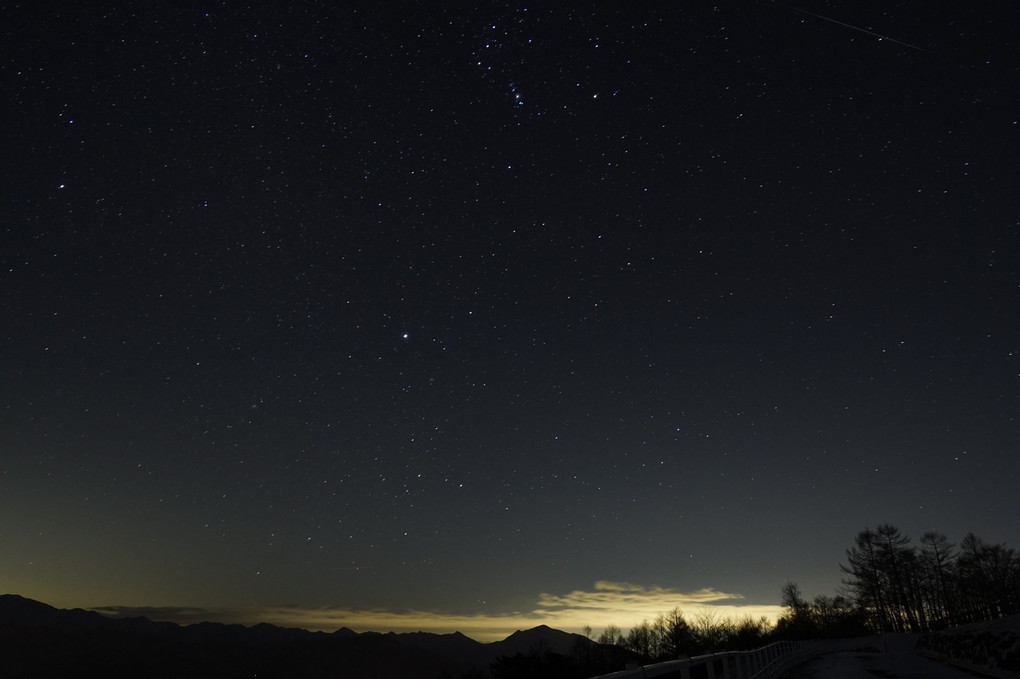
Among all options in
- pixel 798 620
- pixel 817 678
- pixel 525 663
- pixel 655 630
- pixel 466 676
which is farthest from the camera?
pixel 655 630

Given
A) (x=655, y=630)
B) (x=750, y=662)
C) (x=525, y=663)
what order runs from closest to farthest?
(x=750, y=662)
(x=525, y=663)
(x=655, y=630)

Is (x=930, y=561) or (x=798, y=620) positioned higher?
(x=930, y=561)

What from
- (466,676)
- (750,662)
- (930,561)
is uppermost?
(930,561)

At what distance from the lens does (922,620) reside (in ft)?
203

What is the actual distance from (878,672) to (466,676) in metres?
51.4

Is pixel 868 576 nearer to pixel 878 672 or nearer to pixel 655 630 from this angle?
pixel 655 630

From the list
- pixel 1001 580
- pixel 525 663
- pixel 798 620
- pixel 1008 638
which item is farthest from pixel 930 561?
pixel 1008 638

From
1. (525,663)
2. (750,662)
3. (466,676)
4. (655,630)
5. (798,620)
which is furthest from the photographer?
(655,630)

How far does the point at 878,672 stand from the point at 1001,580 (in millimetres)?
62880

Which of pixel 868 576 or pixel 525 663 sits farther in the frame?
pixel 868 576

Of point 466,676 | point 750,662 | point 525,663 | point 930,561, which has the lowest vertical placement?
point 466,676

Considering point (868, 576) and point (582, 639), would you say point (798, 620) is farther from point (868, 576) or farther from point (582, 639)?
point (582, 639)

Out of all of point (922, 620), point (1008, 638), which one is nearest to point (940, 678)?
point (1008, 638)

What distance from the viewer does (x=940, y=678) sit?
13.3m
